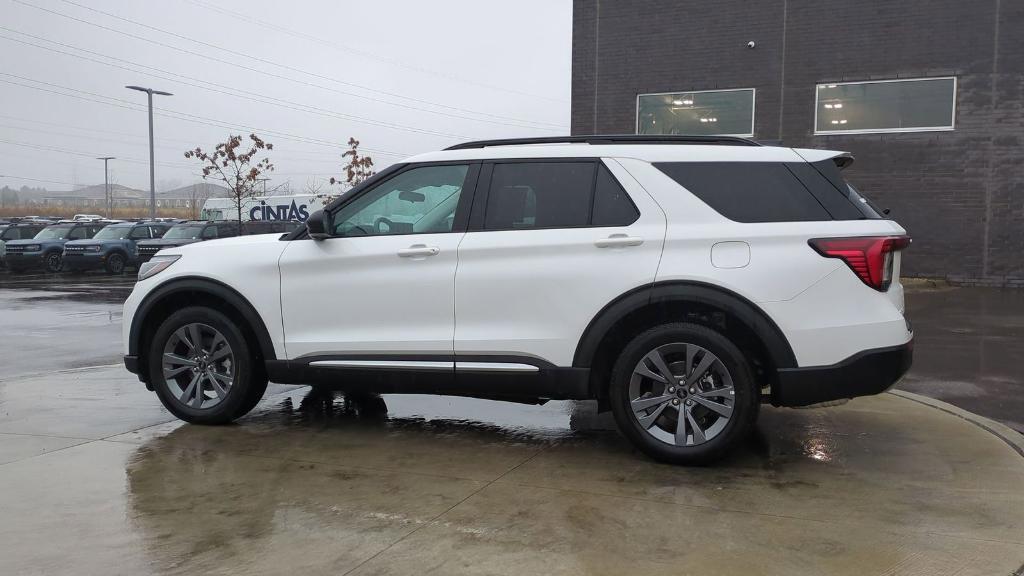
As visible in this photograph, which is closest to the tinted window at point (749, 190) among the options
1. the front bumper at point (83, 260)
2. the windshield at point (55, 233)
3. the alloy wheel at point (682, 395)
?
the alloy wheel at point (682, 395)

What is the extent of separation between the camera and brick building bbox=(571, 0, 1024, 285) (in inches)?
694

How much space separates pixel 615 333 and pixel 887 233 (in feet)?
5.32

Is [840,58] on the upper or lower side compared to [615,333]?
upper

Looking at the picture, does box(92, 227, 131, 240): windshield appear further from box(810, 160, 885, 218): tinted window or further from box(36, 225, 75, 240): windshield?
box(810, 160, 885, 218): tinted window

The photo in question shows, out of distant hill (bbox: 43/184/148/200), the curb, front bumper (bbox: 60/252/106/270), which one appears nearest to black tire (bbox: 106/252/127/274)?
front bumper (bbox: 60/252/106/270)

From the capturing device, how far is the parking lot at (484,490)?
3613 mm

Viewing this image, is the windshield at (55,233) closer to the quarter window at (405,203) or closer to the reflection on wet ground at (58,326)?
the reflection on wet ground at (58,326)

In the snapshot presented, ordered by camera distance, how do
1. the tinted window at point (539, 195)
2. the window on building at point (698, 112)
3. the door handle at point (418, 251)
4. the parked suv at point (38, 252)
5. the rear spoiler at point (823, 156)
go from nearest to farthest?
the rear spoiler at point (823, 156) → the tinted window at point (539, 195) → the door handle at point (418, 251) → the window on building at point (698, 112) → the parked suv at point (38, 252)

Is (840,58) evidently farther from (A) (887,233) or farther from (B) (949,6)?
(A) (887,233)

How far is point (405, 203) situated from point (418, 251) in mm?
499

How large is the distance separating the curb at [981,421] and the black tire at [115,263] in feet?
80.2

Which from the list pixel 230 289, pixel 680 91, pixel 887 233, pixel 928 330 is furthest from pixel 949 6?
pixel 230 289

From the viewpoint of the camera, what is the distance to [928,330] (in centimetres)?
1111

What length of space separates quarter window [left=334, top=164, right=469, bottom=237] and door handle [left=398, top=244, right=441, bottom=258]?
0.15 m
